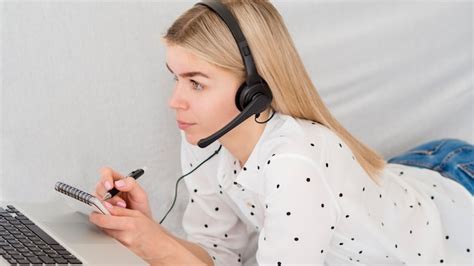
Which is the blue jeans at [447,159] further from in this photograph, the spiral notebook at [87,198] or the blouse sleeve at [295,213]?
the spiral notebook at [87,198]

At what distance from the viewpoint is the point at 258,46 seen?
1232 millimetres

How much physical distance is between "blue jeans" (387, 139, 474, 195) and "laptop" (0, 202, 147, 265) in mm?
839

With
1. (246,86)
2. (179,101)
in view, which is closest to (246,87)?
(246,86)

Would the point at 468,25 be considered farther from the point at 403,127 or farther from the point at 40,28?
the point at 40,28

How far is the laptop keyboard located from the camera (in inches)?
40.2

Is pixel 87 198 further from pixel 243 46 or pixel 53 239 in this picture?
pixel 243 46

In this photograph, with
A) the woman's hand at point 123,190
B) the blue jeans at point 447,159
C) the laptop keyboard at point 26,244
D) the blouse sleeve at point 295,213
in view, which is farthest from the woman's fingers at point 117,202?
the blue jeans at point 447,159

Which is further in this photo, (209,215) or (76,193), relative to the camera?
(209,215)

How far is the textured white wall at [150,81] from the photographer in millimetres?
1522

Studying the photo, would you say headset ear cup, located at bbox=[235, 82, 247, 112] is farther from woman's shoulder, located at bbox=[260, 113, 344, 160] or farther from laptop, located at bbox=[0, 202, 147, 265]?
laptop, located at bbox=[0, 202, 147, 265]

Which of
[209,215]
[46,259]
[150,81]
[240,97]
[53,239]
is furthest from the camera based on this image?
[150,81]

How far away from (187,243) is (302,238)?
11.3 inches

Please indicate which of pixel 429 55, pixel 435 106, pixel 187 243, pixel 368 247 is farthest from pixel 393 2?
pixel 187 243

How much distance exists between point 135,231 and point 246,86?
29 centimetres
